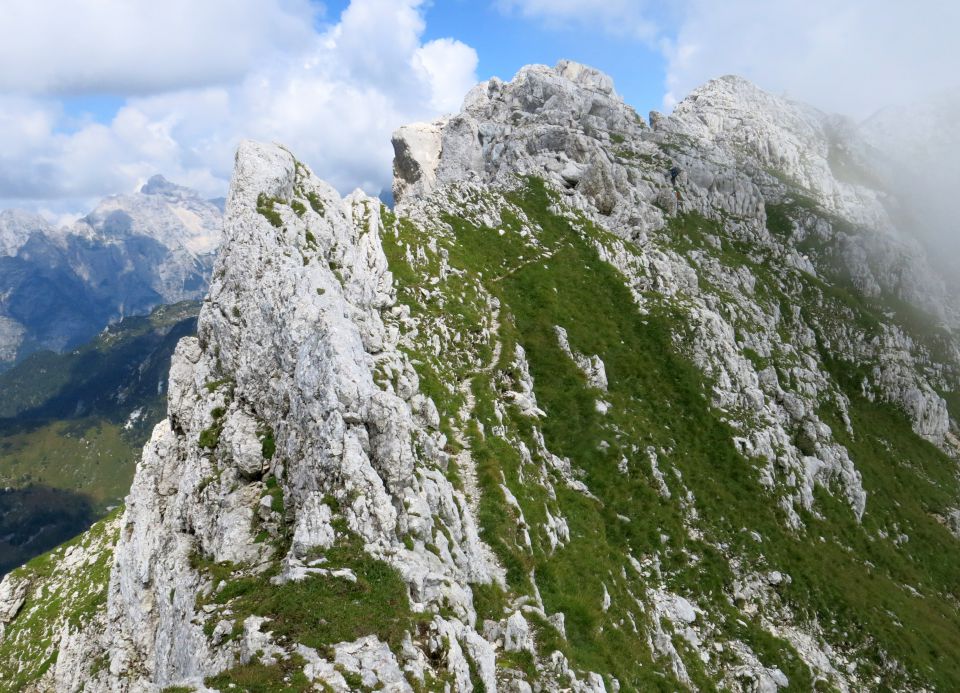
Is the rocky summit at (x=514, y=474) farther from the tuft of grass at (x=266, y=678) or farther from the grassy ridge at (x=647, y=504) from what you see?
the grassy ridge at (x=647, y=504)

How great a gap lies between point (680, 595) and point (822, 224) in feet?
378

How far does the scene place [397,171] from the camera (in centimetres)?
13712

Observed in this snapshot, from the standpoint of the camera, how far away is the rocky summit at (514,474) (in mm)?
25156

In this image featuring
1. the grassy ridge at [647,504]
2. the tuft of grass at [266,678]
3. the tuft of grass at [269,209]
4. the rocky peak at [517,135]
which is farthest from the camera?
the rocky peak at [517,135]

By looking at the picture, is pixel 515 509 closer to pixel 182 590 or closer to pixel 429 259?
pixel 182 590

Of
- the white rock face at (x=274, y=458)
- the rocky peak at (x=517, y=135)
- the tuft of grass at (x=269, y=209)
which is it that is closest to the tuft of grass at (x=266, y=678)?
the white rock face at (x=274, y=458)

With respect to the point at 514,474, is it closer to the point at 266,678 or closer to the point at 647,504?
the point at 647,504

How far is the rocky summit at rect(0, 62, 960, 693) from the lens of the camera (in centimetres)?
2516

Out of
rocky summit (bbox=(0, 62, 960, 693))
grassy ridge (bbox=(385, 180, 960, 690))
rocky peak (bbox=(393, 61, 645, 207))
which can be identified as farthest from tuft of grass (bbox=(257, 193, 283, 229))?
rocky peak (bbox=(393, 61, 645, 207))

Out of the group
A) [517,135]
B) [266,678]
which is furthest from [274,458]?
[517,135]

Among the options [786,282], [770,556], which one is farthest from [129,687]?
[786,282]

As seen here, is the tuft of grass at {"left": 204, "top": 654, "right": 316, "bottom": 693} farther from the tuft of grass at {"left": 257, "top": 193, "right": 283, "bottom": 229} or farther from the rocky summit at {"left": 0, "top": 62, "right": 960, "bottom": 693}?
the tuft of grass at {"left": 257, "top": 193, "right": 283, "bottom": 229}

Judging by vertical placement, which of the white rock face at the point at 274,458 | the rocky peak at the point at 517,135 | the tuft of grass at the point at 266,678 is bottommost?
the tuft of grass at the point at 266,678

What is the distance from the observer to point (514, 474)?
40625 mm
